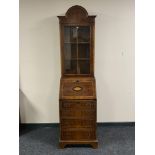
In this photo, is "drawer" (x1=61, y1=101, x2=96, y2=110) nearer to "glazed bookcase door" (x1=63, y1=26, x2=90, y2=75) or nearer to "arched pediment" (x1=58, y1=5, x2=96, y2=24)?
"glazed bookcase door" (x1=63, y1=26, x2=90, y2=75)

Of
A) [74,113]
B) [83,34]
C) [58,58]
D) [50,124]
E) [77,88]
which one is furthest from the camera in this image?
[50,124]

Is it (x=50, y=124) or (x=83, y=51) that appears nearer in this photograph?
(x=83, y=51)

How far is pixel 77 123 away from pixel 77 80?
623 millimetres

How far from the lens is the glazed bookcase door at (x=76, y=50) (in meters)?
3.49

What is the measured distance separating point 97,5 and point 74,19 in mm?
646

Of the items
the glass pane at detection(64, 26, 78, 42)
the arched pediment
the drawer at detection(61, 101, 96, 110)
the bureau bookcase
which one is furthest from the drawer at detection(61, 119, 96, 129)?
the arched pediment

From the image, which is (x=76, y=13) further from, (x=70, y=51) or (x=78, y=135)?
(x=78, y=135)

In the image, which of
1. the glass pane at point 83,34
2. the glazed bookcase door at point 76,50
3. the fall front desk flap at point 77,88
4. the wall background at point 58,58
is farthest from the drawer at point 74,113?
the glass pane at point 83,34

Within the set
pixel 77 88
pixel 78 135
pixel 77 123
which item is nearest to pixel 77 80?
pixel 77 88

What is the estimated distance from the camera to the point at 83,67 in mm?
3539

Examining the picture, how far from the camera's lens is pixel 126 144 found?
3354mm

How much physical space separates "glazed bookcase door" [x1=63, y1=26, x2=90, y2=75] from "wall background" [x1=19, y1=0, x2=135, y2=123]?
0.43 meters
